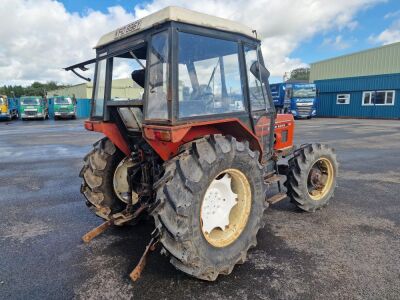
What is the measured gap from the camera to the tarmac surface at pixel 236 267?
2715 mm

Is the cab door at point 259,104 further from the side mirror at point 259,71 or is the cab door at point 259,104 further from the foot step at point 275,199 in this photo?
the foot step at point 275,199

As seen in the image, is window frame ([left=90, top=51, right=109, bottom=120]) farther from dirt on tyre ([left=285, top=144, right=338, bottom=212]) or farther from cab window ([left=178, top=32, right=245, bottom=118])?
dirt on tyre ([left=285, top=144, right=338, bottom=212])

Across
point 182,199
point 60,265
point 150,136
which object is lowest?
point 60,265

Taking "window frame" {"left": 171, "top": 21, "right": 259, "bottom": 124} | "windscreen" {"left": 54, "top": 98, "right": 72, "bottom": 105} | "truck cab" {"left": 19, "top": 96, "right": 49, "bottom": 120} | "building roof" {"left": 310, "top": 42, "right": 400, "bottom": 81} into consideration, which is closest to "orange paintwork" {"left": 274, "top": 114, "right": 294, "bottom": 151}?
"window frame" {"left": 171, "top": 21, "right": 259, "bottom": 124}

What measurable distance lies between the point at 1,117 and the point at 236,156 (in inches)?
1239

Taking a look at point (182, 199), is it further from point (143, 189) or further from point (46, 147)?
point (46, 147)

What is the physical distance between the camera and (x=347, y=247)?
3.46 meters

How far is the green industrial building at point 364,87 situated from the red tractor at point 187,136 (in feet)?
83.9

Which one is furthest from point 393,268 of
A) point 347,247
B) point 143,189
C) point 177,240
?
point 143,189

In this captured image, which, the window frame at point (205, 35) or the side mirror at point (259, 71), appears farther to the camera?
the side mirror at point (259, 71)

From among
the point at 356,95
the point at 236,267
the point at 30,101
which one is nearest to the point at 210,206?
the point at 236,267

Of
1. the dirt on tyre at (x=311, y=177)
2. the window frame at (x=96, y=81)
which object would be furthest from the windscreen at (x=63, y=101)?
the dirt on tyre at (x=311, y=177)

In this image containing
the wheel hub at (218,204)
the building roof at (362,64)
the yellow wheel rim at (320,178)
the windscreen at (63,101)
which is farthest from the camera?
the windscreen at (63,101)

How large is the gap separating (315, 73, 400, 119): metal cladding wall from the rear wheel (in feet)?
88.3
